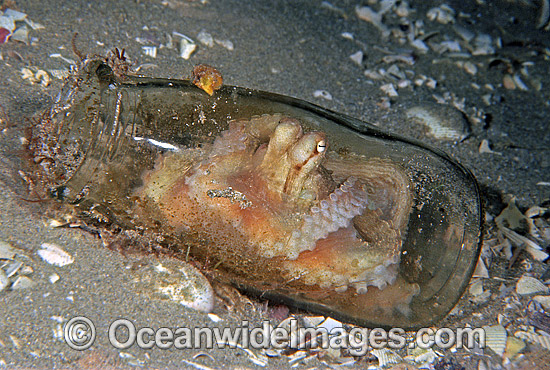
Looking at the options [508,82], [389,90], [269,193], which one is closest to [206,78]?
[269,193]

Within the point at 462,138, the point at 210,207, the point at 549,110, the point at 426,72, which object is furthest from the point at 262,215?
the point at 549,110

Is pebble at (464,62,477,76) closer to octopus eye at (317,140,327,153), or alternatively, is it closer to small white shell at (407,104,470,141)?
small white shell at (407,104,470,141)

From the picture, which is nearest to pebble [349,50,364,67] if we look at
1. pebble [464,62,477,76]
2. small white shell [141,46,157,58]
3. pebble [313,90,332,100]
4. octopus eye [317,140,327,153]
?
pebble [313,90,332,100]

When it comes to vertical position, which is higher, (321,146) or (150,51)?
(321,146)

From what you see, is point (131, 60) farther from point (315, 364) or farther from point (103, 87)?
point (315, 364)

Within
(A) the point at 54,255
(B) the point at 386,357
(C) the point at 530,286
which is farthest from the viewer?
(C) the point at 530,286

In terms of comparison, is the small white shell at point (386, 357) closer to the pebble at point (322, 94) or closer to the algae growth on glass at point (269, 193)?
the algae growth on glass at point (269, 193)

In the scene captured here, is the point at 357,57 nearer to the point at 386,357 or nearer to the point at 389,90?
the point at 389,90
